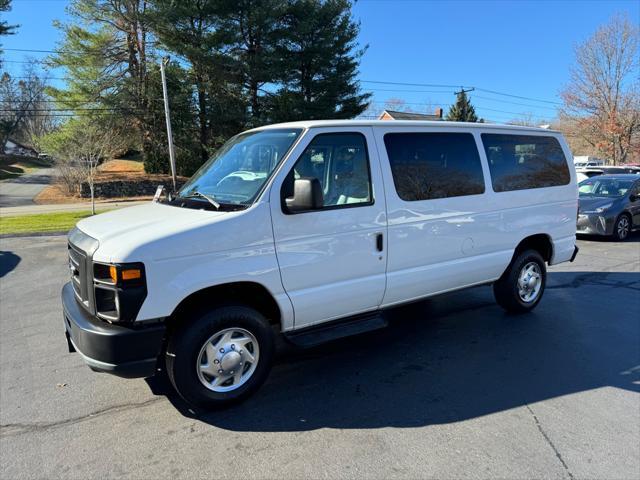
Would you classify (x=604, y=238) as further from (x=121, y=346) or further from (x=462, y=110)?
(x=462, y=110)

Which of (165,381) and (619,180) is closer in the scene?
(165,381)

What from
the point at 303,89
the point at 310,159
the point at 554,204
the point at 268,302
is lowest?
the point at 268,302

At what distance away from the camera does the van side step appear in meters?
3.58

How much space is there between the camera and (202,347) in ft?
10.5

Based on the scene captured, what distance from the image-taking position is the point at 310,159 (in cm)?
361

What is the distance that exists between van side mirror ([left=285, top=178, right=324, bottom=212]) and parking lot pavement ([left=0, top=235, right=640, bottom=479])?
1.56 metres

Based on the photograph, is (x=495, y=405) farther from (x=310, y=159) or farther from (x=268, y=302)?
(x=310, y=159)

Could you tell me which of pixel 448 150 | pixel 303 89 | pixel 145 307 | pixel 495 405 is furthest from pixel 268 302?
pixel 303 89

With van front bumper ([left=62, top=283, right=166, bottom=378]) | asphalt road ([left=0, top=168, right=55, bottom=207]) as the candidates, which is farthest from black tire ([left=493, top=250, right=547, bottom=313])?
asphalt road ([left=0, top=168, right=55, bottom=207])

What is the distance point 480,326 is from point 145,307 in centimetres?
378

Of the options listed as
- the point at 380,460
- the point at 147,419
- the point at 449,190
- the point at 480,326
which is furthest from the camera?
the point at 480,326

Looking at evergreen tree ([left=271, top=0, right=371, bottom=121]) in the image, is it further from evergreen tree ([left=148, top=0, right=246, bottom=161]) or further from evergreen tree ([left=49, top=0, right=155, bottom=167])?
evergreen tree ([left=49, top=0, right=155, bottom=167])

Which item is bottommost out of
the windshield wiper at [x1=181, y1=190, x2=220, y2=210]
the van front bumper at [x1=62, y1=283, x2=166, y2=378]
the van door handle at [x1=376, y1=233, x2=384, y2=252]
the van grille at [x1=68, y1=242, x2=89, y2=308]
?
the van front bumper at [x1=62, y1=283, x2=166, y2=378]

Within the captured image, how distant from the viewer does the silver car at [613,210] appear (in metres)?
10.7
